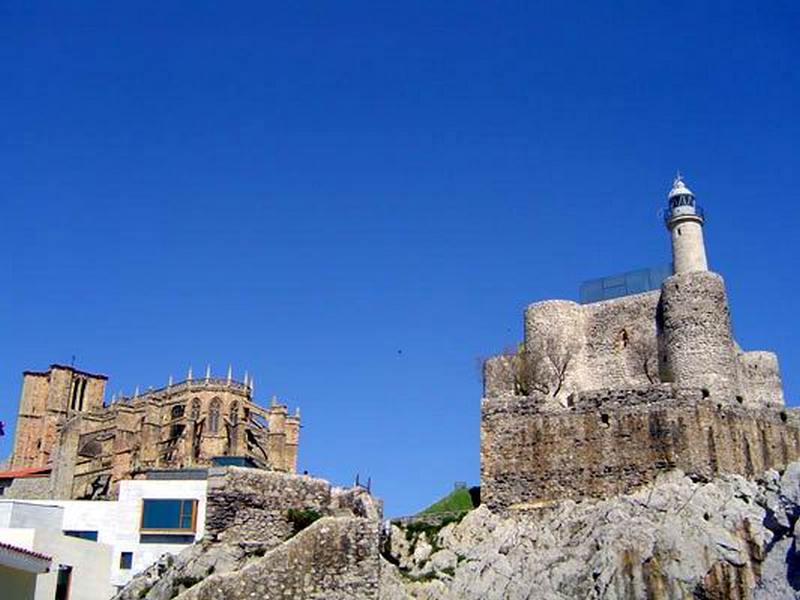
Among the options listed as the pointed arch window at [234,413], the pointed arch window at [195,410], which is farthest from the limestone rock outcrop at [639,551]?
the pointed arch window at [195,410]

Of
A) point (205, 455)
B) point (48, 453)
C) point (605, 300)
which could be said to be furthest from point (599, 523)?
point (48, 453)

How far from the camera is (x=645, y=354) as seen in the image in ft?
167

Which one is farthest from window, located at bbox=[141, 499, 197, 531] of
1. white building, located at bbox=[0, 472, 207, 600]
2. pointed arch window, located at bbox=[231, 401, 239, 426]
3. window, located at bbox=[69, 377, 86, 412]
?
window, located at bbox=[69, 377, 86, 412]

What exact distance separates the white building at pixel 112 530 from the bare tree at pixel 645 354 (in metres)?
22.5

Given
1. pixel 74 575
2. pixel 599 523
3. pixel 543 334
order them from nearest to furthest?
pixel 74 575 < pixel 599 523 < pixel 543 334

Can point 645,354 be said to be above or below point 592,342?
below

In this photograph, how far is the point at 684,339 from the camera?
1906 inches

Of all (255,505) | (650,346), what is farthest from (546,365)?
(255,505)

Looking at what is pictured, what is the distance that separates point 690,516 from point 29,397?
90.8 meters

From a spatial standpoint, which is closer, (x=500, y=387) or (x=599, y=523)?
(x=599, y=523)

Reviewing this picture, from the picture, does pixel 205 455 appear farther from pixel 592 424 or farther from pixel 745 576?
pixel 745 576

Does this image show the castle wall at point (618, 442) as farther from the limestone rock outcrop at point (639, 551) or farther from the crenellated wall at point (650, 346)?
the crenellated wall at point (650, 346)

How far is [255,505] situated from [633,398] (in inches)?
1006

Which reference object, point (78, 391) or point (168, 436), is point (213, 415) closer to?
point (168, 436)
